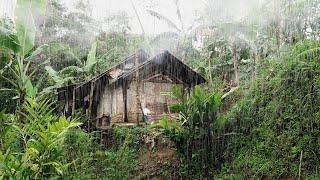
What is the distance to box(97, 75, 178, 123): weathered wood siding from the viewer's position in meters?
13.9

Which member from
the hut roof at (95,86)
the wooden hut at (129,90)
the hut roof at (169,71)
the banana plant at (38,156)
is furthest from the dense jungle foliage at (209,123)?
the hut roof at (169,71)

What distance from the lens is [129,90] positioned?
13.8 metres

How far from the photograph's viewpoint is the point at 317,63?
8.22 metres

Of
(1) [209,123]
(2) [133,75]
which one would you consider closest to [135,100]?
(2) [133,75]

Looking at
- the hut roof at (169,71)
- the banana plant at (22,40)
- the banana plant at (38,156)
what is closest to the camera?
the banana plant at (38,156)

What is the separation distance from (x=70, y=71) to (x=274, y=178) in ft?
32.1

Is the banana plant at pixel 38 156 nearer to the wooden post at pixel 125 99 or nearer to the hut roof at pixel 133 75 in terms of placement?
the hut roof at pixel 133 75

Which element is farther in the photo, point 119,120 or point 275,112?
point 119,120

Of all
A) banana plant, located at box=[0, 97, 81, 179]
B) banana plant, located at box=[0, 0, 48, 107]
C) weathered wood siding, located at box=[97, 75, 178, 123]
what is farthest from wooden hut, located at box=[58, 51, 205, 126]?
banana plant, located at box=[0, 97, 81, 179]

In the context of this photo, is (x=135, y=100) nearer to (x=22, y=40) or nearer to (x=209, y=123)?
(x=209, y=123)

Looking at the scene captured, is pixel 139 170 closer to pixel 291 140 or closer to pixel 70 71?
pixel 291 140

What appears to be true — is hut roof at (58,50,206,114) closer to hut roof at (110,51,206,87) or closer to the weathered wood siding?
hut roof at (110,51,206,87)

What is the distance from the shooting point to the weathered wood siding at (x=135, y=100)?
13852mm

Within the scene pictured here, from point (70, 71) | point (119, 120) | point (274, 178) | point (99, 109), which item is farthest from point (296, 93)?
point (70, 71)
